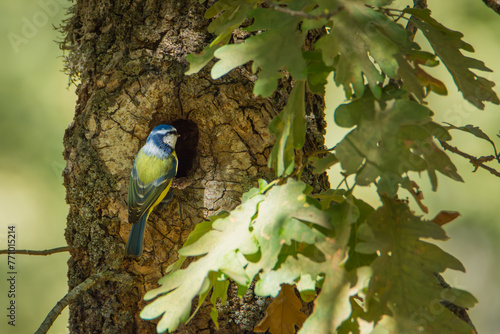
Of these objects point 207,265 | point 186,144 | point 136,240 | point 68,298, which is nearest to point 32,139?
point 186,144

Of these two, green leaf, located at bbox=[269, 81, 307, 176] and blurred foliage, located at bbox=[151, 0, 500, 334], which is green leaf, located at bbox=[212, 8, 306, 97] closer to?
blurred foliage, located at bbox=[151, 0, 500, 334]

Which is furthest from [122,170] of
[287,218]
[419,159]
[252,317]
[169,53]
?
[419,159]

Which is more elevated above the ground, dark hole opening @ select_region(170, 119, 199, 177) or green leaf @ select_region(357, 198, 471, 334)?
green leaf @ select_region(357, 198, 471, 334)

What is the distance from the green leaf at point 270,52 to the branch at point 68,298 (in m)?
1.21

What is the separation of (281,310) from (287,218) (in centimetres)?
66

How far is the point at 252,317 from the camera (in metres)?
2.26

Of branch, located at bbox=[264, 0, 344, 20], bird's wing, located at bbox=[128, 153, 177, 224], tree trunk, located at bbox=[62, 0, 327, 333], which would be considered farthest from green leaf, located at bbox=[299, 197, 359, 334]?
bird's wing, located at bbox=[128, 153, 177, 224]

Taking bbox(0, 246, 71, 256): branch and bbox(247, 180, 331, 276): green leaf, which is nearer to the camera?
bbox(247, 180, 331, 276): green leaf

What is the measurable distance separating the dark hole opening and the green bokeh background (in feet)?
6.60

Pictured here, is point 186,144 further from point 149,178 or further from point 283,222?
point 283,222

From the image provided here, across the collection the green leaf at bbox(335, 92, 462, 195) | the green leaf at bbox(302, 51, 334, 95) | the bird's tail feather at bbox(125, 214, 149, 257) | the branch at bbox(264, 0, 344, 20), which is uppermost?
the branch at bbox(264, 0, 344, 20)

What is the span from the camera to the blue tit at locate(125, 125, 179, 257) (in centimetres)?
240

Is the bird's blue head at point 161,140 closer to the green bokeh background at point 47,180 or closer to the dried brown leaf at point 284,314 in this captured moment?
the dried brown leaf at point 284,314

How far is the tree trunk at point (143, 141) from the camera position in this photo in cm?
240
